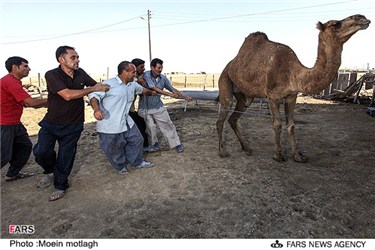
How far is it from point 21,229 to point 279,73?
14.5 ft

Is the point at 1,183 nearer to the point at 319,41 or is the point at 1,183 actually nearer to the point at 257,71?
the point at 257,71

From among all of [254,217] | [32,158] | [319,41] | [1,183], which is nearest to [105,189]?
[1,183]

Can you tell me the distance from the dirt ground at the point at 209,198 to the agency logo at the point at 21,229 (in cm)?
6

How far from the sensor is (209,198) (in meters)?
3.68

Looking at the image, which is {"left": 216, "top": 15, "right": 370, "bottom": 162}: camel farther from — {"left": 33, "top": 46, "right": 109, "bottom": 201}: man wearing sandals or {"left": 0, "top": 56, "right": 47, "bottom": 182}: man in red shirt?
{"left": 0, "top": 56, "right": 47, "bottom": 182}: man in red shirt

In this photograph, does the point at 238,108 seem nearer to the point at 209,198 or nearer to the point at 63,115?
the point at 209,198

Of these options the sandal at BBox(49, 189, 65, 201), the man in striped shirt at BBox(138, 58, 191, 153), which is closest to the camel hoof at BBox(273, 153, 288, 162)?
the man in striped shirt at BBox(138, 58, 191, 153)

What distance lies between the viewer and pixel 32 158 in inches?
220

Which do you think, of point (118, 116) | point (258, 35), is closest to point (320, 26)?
point (258, 35)

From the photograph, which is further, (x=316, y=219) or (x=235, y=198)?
(x=235, y=198)

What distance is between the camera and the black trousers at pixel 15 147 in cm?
399

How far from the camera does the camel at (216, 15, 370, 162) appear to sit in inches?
161

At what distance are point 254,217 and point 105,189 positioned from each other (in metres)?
2.15

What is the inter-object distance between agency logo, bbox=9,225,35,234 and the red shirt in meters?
1.62
